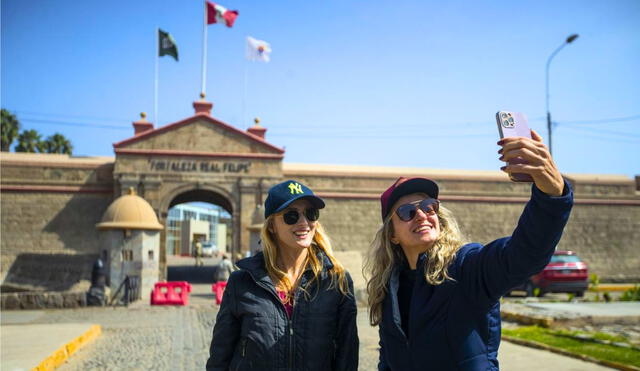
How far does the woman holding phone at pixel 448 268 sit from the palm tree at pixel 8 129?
151ft

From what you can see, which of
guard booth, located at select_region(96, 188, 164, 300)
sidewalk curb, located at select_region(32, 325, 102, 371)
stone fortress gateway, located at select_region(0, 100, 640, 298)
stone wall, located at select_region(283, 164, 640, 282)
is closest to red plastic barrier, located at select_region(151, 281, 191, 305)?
guard booth, located at select_region(96, 188, 164, 300)

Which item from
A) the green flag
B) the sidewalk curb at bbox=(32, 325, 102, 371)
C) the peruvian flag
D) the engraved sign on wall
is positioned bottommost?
the sidewalk curb at bbox=(32, 325, 102, 371)

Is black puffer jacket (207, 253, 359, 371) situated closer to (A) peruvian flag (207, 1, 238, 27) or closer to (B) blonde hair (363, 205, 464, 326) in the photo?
(B) blonde hair (363, 205, 464, 326)

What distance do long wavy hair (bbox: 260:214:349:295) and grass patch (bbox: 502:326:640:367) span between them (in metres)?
4.48

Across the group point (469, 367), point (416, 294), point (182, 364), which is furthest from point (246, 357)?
point (182, 364)

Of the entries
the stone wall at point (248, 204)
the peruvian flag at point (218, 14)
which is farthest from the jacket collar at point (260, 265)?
the peruvian flag at point (218, 14)

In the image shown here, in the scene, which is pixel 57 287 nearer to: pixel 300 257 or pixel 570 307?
pixel 570 307

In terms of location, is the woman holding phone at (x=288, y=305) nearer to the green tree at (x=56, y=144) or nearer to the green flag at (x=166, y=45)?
the green flag at (x=166, y=45)

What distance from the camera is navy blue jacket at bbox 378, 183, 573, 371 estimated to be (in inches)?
80.3

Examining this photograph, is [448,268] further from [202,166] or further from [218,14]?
[218,14]

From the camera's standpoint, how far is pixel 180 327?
10.5m

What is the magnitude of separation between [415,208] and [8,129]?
46.4 metres

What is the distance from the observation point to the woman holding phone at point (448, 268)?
2.02m

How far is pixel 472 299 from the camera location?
7.77 ft
